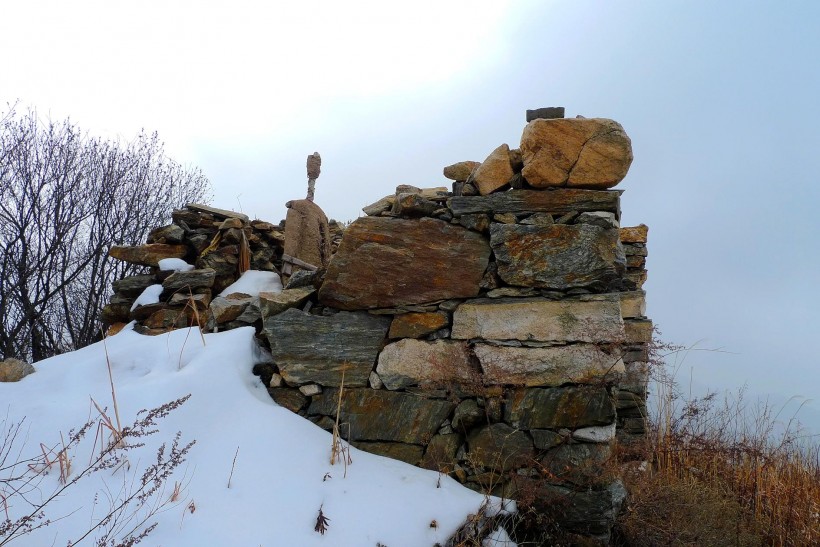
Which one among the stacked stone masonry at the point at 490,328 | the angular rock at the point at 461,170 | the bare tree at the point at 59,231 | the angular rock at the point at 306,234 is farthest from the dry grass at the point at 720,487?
the bare tree at the point at 59,231

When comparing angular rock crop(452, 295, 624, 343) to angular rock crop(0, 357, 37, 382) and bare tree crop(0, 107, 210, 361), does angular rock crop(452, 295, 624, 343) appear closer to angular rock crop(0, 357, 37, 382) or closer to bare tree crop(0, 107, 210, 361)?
angular rock crop(0, 357, 37, 382)

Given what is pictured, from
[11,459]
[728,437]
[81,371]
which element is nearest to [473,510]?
[11,459]

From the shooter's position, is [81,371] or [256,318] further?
[256,318]

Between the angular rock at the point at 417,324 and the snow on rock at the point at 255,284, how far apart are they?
1.85 meters

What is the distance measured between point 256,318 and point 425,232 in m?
1.42

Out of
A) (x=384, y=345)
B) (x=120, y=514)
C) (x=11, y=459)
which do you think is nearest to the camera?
(x=120, y=514)

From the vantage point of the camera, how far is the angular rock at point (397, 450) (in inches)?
123

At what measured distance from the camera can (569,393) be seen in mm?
3002

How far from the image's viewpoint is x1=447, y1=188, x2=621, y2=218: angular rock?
313 cm

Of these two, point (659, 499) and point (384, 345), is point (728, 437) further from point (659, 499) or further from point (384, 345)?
point (384, 345)

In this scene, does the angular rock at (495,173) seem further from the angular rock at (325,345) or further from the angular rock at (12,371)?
the angular rock at (12,371)

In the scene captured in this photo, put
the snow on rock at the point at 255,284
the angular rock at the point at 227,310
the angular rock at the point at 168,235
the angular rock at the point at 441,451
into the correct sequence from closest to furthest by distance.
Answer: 1. the angular rock at the point at 441,451
2. the angular rock at the point at 227,310
3. the snow on rock at the point at 255,284
4. the angular rock at the point at 168,235

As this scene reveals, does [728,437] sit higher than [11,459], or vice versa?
[11,459]

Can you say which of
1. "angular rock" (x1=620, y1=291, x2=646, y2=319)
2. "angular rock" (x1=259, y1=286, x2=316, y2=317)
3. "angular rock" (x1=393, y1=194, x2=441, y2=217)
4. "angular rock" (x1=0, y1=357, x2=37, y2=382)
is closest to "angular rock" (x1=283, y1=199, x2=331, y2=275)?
"angular rock" (x1=259, y1=286, x2=316, y2=317)
